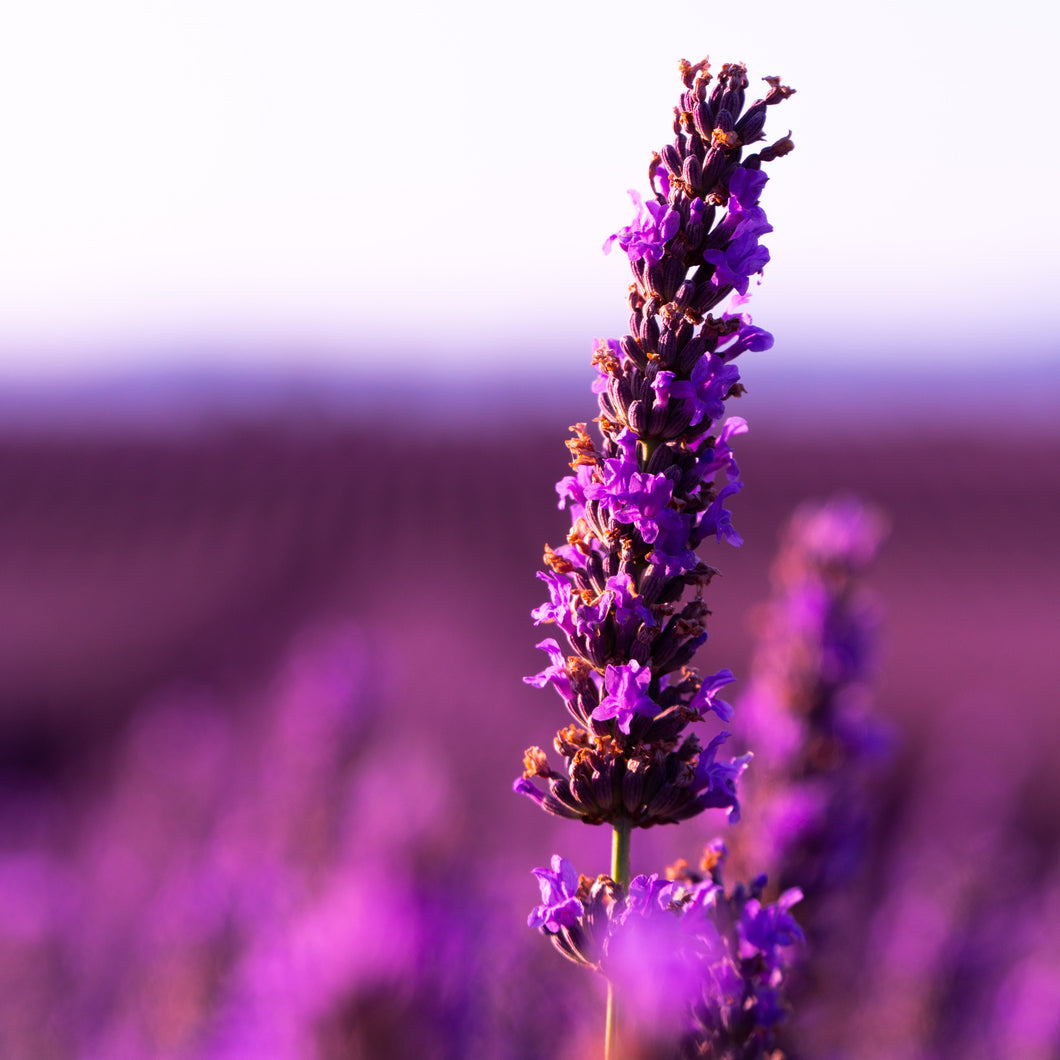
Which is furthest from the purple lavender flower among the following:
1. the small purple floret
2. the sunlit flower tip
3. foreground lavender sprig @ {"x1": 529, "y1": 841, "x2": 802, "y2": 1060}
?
the small purple floret

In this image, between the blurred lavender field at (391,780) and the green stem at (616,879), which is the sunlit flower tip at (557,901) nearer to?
the green stem at (616,879)

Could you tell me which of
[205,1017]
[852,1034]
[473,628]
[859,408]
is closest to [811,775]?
[852,1034]

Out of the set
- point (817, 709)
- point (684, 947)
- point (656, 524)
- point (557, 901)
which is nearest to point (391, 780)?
point (817, 709)

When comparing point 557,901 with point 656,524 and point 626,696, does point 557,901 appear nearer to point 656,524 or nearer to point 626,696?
point 626,696

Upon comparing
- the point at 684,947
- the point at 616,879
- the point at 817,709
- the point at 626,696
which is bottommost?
the point at 817,709

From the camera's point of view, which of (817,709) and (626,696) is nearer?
(626,696)

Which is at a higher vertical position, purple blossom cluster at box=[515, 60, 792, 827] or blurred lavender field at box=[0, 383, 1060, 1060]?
purple blossom cluster at box=[515, 60, 792, 827]

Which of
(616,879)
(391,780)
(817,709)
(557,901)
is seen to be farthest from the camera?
(391,780)

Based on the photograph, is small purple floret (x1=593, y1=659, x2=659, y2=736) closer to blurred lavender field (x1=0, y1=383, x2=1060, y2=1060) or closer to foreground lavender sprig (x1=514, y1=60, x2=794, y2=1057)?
foreground lavender sprig (x1=514, y1=60, x2=794, y2=1057)
